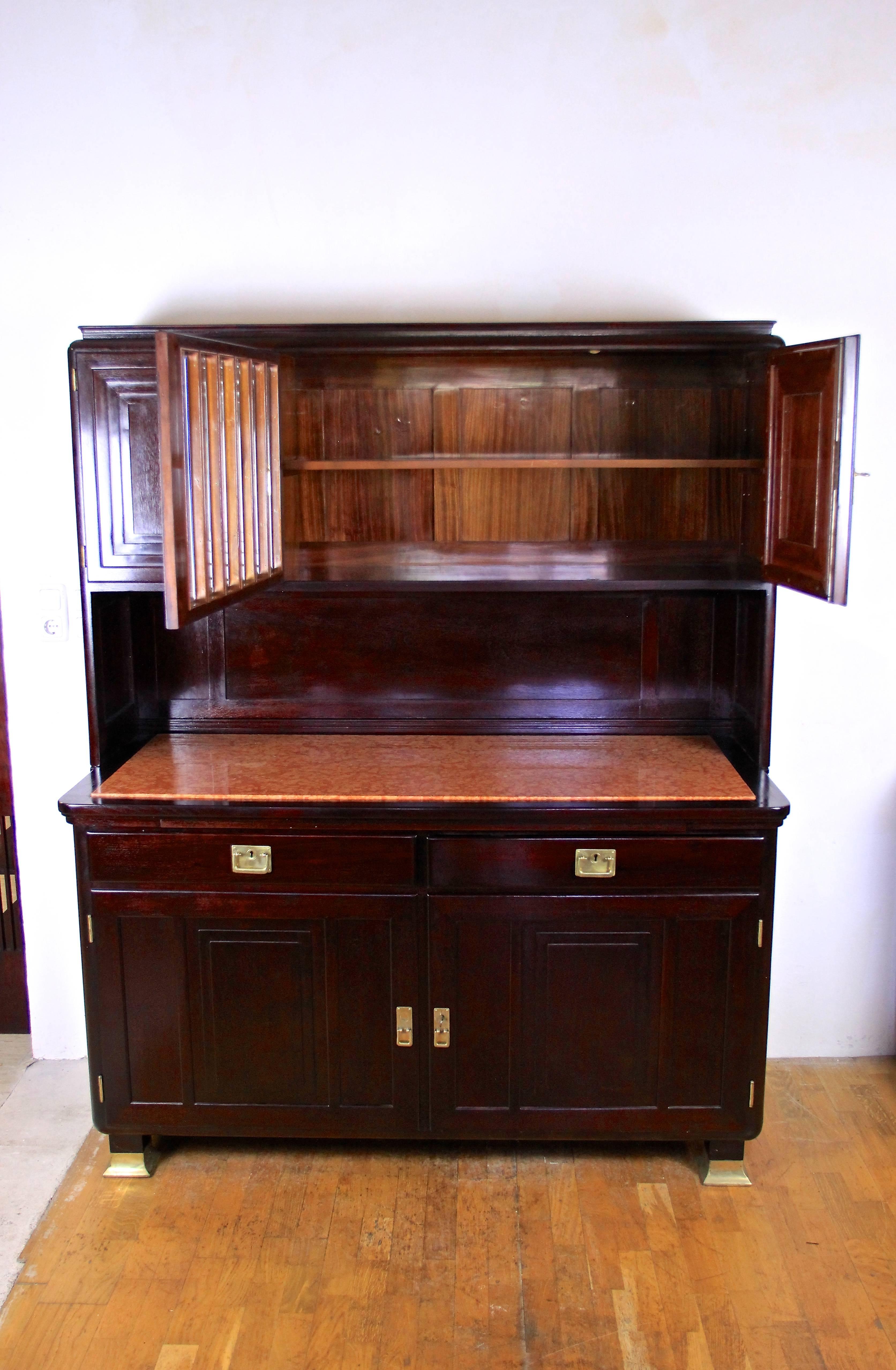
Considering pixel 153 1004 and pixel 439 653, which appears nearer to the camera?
pixel 153 1004

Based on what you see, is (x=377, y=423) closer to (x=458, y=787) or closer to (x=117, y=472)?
(x=117, y=472)

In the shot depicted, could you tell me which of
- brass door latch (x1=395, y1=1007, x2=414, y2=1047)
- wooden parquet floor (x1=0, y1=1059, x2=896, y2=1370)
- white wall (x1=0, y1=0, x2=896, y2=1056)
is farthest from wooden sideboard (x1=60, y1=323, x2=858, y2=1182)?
white wall (x1=0, y1=0, x2=896, y2=1056)

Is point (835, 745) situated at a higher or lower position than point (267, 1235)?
higher

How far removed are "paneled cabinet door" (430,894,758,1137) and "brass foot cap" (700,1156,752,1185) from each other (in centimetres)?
9

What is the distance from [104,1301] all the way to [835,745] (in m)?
2.04

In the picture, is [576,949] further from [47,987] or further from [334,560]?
[47,987]

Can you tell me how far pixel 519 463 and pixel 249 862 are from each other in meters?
1.03

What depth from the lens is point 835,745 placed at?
2.91 metres

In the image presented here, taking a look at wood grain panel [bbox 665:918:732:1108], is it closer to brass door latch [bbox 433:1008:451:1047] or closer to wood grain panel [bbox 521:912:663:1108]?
wood grain panel [bbox 521:912:663:1108]

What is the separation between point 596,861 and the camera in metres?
2.42

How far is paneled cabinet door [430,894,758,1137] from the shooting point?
8.04ft

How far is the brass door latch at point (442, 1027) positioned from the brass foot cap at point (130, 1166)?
0.70 m

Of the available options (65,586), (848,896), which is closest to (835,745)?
(848,896)

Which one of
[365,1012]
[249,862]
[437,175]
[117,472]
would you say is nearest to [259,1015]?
[365,1012]
